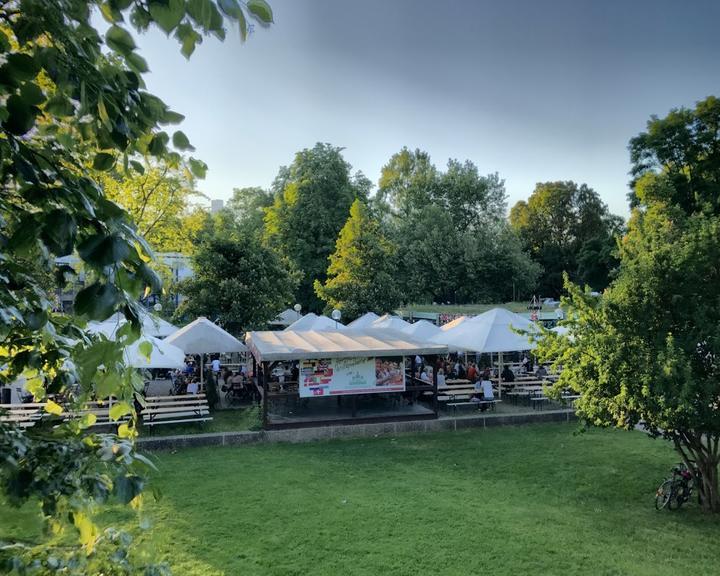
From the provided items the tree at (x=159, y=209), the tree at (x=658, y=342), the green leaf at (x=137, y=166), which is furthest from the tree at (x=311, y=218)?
the green leaf at (x=137, y=166)

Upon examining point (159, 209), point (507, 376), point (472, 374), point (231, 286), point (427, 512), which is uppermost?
point (159, 209)

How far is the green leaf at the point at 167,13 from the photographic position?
1.39m

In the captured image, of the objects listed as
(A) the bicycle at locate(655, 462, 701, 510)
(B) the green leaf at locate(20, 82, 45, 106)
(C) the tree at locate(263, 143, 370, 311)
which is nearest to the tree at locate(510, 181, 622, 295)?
(C) the tree at locate(263, 143, 370, 311)

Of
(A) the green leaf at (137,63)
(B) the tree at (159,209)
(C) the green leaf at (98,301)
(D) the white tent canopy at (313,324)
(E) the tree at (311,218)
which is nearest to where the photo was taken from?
(C) the green leaf at (98,301)

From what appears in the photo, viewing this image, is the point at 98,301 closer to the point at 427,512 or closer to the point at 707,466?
the point at 427,512

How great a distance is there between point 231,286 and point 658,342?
16.5 metres

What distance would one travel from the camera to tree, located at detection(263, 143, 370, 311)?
1531 inches

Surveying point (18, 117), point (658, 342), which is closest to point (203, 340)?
point (658, 342)

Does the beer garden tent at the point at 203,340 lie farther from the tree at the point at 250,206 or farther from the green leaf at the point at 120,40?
the tree at the point at 250,206

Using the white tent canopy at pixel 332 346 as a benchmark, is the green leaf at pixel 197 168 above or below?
above

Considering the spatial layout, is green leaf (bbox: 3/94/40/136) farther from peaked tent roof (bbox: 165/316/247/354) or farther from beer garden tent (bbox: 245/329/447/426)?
peaked tent roof (bbox: 165/316/247/354)

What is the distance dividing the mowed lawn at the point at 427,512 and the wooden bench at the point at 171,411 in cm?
170

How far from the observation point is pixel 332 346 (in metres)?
15.5

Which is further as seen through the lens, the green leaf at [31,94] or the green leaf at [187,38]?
the green leaf at [187,38]
